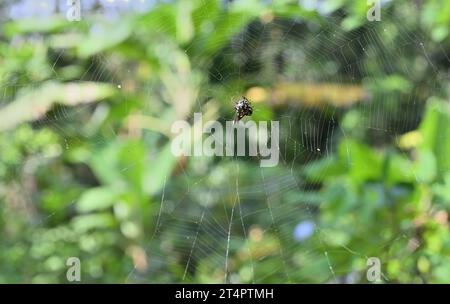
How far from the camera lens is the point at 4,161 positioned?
156cm

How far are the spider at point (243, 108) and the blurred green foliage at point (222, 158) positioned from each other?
2cm

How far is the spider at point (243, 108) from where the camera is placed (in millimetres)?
1405

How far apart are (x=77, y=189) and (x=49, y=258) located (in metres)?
0.17

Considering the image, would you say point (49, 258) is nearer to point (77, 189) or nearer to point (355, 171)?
point (77, 189)

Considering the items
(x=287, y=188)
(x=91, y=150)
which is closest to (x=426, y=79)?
(x=287, y=188)

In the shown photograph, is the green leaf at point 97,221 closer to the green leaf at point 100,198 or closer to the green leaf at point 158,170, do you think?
the green leaf at point 100,198

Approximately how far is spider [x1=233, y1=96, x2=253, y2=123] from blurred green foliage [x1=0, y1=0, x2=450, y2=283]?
2 centimetres

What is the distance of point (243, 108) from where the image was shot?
1.41 m

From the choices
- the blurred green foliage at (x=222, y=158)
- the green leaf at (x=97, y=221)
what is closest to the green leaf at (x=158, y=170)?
the blurred green foliage at (x=222, y=158)

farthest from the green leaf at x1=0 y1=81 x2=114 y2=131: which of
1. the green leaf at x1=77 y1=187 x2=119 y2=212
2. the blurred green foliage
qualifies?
the green leaf at x1=77 y1=187 x2=119 y2=212

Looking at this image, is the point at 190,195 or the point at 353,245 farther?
the point at 190,195

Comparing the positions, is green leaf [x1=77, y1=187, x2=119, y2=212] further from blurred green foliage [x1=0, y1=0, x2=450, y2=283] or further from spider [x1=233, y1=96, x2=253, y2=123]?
spider [x1=233, y1=96, x2=253, y2=123]

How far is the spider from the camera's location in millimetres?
1405
